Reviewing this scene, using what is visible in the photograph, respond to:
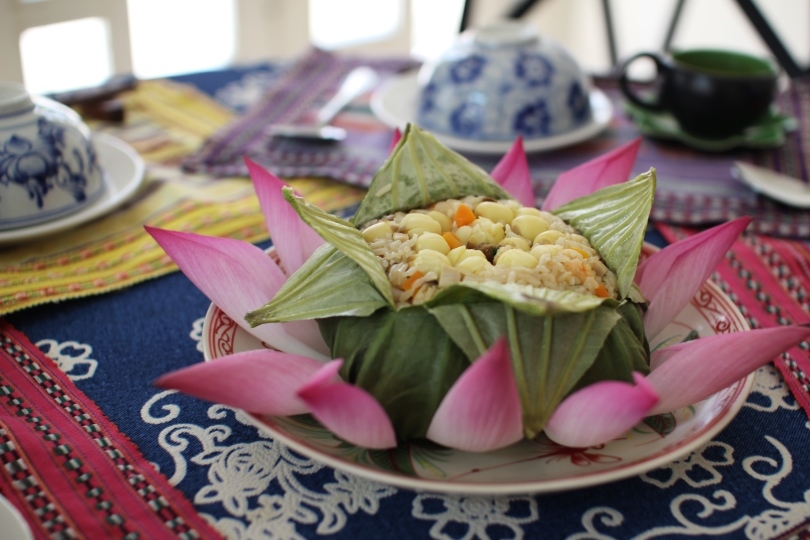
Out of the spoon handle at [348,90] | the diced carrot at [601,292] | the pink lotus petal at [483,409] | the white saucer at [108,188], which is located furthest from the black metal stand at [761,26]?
the pink lotus petal at [483,409]

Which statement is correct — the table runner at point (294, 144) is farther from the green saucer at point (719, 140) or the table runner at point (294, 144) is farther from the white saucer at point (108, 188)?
the green saucer at point (719, 140)

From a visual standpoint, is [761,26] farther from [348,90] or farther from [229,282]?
[229,282]

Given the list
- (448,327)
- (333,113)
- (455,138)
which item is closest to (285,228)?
(448,327)

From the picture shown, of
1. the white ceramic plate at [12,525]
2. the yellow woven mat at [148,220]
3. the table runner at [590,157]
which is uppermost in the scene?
the table runner at [590,157]

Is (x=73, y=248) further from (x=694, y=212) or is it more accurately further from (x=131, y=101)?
(x=694, y=212)

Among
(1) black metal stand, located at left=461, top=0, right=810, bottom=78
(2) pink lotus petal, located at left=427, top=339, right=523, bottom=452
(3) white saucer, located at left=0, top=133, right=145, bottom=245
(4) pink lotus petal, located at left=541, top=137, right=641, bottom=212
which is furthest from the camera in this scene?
(1) black metal stand, located at left=461, top=0, right=810, bottom=78

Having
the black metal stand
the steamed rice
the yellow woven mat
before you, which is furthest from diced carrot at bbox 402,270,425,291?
the black metal stand

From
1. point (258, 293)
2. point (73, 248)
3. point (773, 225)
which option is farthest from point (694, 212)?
point (73, 248)

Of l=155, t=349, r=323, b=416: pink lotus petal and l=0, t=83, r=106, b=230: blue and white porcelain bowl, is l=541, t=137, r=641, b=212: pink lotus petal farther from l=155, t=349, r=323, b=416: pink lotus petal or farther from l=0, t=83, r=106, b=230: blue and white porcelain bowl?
l=0, t=83, r=106, b=230: blue and white porcelain bowl
